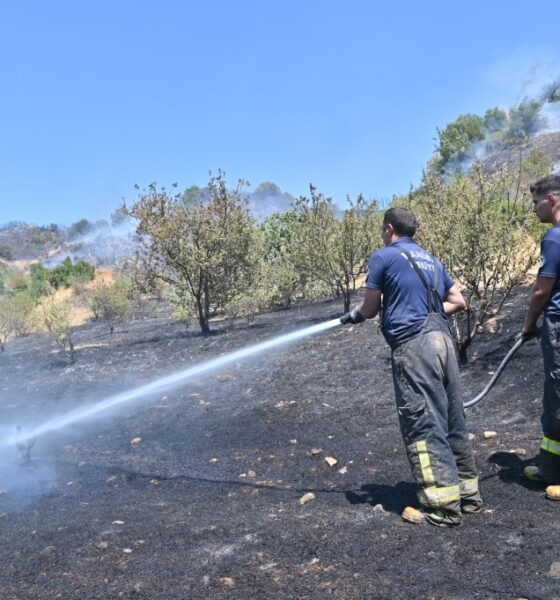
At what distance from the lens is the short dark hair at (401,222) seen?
364 cm

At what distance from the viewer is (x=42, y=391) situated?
9.57 meters

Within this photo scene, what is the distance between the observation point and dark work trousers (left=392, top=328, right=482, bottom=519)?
10.9ft

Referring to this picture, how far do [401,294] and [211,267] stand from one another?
9.72 meters

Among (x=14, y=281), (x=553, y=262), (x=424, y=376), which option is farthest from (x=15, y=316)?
(x=14, y=281)

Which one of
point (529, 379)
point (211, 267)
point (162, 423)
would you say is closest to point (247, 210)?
point (211, 267)

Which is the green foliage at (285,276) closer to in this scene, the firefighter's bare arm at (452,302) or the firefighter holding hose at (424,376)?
the firefighter's bare arm at (452,302)

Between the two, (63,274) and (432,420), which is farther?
(63,274)

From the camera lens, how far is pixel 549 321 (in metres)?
3.54

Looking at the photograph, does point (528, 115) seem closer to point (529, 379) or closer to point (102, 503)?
point (529, 379)

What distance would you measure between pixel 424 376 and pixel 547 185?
4.87 ft

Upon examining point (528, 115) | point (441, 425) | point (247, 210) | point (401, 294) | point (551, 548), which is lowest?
point (551, 548)

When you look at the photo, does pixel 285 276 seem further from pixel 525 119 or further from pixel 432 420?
pixel 525 119

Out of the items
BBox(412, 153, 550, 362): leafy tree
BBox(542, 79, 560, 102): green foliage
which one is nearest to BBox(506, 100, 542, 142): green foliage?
BBox(542, 79, 560, 102): green foliage

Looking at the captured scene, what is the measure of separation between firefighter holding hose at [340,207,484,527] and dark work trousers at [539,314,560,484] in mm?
515
